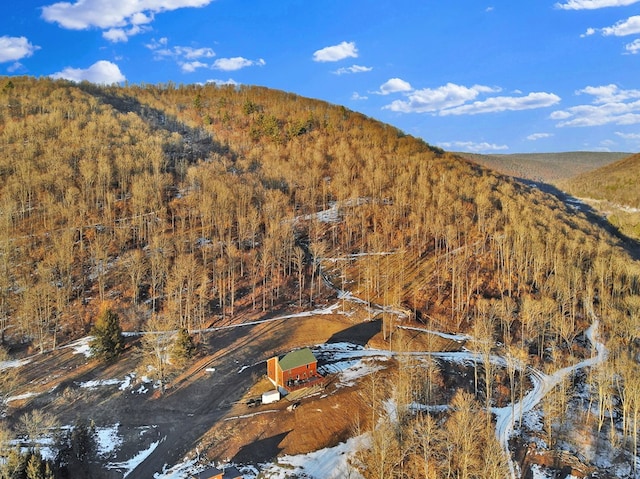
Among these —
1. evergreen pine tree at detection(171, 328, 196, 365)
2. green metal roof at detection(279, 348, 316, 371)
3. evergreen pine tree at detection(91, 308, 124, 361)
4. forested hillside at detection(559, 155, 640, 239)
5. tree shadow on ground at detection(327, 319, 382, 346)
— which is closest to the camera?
green metal roof at detection(279, 348, 316, 371)

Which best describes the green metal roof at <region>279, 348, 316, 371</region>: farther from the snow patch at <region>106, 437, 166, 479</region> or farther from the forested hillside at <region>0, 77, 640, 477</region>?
the snow patch at <region>106, 437, 166, 479</region>

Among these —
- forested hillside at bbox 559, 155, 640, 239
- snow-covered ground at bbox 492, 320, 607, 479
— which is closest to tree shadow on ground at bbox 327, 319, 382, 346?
snow-covered ground at bbox 492, 320, 607, 479

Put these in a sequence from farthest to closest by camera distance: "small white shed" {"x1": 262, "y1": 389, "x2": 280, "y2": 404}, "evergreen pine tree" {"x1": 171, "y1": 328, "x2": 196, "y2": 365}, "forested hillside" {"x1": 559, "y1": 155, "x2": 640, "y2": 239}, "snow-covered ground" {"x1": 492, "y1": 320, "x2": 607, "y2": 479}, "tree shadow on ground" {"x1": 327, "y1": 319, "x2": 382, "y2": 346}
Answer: "forested hillside" {"x1": 559, "y1": 155, "x2": 640, "y2": 239}, "tree shadow on ground" {"x1": 327, "y1": 319, "x2": 382, "y2": 346}, "evergreen pine tree" {"x1": 171, "y1": 328, "x2": 196, "y2": 365}, "small white shed" {"x1": 262, "y1": 389, "x2": 280, "y2": 404}, "snow-covered ground" {"x1": 492, "y1": 320, "x2": 607, "y2": 479}

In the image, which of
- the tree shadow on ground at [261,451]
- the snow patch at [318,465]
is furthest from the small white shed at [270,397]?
the snow patch at [318,465]

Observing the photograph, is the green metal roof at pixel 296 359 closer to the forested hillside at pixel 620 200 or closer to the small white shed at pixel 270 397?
the small white shed at pixel 270 397

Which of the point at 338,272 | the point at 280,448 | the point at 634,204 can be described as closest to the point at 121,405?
the point at 280,448

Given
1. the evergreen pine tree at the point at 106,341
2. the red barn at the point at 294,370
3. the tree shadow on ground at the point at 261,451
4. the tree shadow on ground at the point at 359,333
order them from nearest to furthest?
the tree shadow on ground at the point at 261,451 < the red barn at the point at 294,370 < the evergreen pine tree at the point at 106,341 < the tree shadow on ground at the point at 359,333

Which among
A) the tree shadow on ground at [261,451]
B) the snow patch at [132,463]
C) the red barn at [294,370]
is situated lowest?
the snow patch at [132,463]

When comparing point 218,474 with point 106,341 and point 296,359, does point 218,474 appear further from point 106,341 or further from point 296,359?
point 106,341
